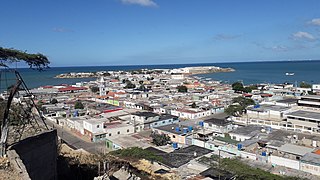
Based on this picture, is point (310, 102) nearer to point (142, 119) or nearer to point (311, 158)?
point (311, 158)

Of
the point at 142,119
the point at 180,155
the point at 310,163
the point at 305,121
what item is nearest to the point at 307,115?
the point at 305,121

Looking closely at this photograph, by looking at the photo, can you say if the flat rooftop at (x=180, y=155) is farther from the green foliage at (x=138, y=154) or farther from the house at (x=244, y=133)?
the house at (x=244, y=133)

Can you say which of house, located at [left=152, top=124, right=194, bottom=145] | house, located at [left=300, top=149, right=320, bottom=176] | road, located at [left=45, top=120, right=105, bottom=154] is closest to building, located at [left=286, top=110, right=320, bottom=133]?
house, located at [left=300, top=149, right=320, bottom=176]

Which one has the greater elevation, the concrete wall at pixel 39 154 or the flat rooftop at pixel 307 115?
the concrete wall at pixel 39 154

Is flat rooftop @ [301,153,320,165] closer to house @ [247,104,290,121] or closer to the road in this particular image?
house @ [247,104,290,121]

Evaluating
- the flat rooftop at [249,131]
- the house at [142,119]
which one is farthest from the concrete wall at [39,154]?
the house at [142,119]

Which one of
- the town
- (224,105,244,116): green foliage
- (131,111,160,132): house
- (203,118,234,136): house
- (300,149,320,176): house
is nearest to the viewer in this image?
(300,149,320,176): house

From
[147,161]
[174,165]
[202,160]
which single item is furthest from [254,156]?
[147,161]
